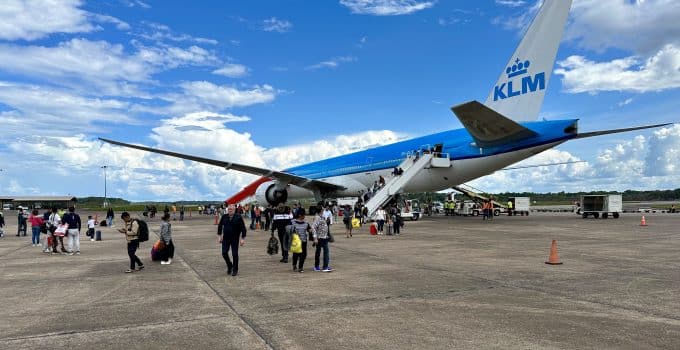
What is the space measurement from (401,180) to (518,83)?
795 centimetres

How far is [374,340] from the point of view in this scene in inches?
213

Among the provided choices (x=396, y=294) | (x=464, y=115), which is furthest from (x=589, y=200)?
(x=396, y=294)

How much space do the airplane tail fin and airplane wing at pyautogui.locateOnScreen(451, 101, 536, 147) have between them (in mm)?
1698

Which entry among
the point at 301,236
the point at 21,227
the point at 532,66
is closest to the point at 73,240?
the point at 301,236

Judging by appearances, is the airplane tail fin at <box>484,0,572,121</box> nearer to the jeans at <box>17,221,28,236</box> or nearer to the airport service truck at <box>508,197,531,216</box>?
the airport service truck at <box>508,197,531,216</box>

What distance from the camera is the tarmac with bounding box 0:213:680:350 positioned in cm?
546

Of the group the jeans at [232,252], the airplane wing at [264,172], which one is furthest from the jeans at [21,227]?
the jeans at [232,252]

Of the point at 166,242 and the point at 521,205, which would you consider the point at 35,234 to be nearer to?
the point at 166,242

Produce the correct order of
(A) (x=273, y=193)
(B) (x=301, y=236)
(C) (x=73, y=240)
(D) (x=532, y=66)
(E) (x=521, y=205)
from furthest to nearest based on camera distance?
(A) (x=273, y=193) → (E) (x=521, y=205) → (D) (x=532, y=66) → (C) (x=73, y=240) → (B) (x=301, y=236)

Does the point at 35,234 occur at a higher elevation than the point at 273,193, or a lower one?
lower

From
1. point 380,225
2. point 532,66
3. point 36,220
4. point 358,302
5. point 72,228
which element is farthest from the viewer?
point 532,66

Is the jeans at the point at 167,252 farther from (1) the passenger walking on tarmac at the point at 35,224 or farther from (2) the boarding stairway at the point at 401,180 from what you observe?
(2) the boarding stairway at the point at 401,180

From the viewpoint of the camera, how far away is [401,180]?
26734 millimetres

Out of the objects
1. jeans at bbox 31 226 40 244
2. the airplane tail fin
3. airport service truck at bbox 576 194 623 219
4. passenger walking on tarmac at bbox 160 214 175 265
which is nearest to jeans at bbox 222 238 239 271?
passenger walking on tarmac at bbox 160 214 175 265
